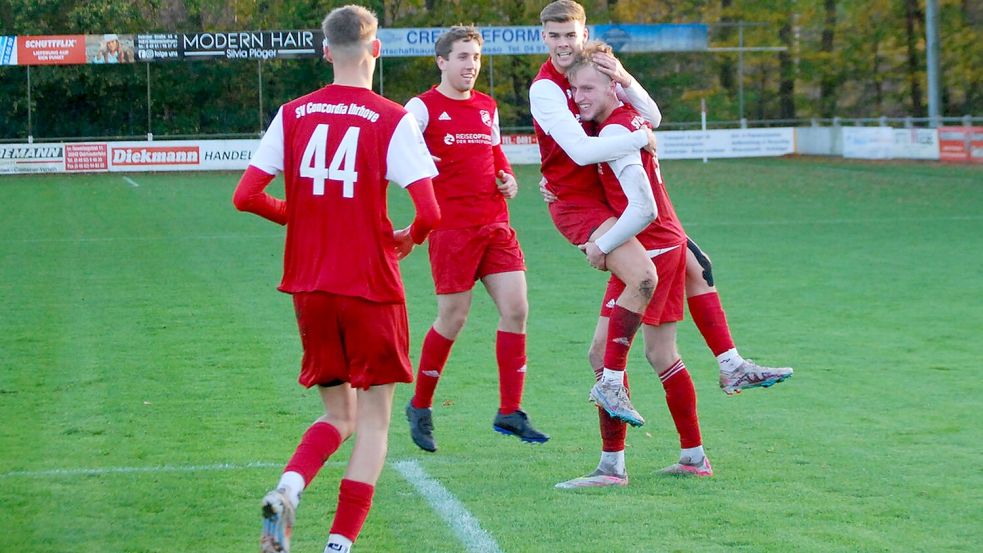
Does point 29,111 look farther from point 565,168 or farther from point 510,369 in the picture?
point 565,168

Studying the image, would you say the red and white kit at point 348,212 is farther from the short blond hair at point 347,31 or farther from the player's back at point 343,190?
the short blond hair at point 347,31

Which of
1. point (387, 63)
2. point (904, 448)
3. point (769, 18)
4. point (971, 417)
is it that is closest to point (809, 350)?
point (971, 417)

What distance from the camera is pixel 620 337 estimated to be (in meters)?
5.54

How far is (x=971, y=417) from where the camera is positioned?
6879 mm

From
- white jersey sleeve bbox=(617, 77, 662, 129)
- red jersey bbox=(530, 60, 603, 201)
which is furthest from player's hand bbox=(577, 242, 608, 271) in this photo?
white jersey sleeve bbox=(617, 77, 662, 129)

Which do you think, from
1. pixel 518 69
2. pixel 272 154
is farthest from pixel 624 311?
pixel 518 69

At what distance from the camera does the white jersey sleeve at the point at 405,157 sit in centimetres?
443

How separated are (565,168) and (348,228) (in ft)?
5.35

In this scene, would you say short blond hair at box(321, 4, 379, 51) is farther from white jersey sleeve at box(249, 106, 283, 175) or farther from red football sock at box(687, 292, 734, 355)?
red football sock at box(687, 292, 734, 355)

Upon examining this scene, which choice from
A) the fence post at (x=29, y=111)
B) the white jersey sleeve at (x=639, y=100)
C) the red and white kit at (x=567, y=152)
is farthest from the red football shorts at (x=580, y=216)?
the fence post at (x=29, y=111)

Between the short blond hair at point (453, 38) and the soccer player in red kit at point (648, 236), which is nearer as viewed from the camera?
the soccer player in red kit at point (648, 236)

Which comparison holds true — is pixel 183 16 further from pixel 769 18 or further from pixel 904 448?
pixel 904 448

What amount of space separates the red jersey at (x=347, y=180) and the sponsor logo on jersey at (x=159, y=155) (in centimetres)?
3195

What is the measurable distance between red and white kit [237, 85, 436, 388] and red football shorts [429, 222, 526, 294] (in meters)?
2.08
